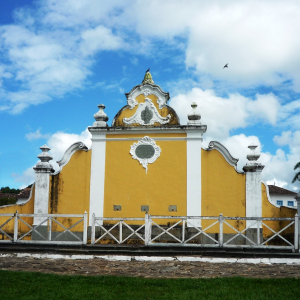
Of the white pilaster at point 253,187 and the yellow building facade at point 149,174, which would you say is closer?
the white pilaster at point 253,187

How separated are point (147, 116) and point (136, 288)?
7840 millimetres

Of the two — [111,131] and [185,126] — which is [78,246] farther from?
[185,126]

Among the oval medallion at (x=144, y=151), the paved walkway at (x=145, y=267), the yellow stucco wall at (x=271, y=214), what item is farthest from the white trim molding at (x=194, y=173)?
the paved walkway at (x=145, y=267)

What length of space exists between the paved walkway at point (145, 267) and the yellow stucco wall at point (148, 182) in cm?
304

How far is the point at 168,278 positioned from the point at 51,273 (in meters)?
2.74

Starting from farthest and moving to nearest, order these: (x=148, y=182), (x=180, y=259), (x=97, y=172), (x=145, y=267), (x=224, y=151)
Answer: (x=97, y=172) → (x=148, y=182) → (x=224, y=151) → (x=180, y=259) → (x=145, y=267)

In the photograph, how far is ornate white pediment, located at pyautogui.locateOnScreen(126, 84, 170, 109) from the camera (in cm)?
1390

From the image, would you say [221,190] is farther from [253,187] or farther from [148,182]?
[148,182]

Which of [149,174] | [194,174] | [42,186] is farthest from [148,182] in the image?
[42,186]

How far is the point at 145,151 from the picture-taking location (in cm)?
1373

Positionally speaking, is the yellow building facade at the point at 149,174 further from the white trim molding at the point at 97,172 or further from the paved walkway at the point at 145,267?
the paved walkway at the point at 145,267

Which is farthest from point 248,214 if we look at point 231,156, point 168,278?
point 168,278

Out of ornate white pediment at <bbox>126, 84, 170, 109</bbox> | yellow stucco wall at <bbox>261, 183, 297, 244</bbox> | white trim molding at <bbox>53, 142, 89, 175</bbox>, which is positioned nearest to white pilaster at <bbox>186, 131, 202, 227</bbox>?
ornate white pediment at <bbox>126, 84, 170, 109</bbox>

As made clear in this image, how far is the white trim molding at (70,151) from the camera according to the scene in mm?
13992
